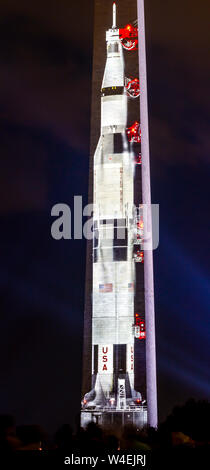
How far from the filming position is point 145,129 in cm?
2997

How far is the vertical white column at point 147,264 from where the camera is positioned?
2730 centimetres

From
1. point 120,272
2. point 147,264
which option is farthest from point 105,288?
point 147,264

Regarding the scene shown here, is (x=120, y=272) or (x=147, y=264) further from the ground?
(x=147, y=264)

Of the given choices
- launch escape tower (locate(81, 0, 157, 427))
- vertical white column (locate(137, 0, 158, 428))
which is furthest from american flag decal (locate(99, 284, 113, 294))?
vertical white column (locate(137, 0, 158, 428))

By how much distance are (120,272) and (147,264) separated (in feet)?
3.50

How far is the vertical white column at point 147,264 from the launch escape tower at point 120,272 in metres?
0.04

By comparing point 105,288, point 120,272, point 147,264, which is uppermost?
point 147,264

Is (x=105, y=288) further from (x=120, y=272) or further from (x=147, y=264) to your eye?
(x=147, y=264)

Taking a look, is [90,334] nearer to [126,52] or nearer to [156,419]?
[156,419]

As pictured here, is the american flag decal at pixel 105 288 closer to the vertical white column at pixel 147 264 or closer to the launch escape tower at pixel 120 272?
the launch escape tower at pixel 120 272

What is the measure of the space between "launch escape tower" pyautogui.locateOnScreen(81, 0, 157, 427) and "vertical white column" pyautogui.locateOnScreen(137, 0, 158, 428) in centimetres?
4

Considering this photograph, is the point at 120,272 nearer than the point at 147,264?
Yes

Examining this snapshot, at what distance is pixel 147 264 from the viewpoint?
2836cm
